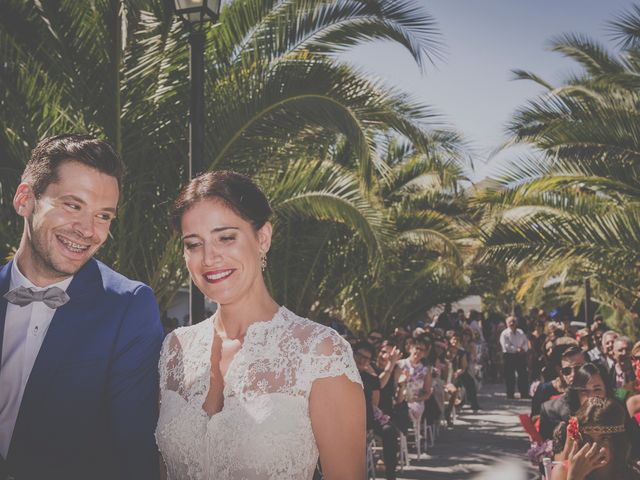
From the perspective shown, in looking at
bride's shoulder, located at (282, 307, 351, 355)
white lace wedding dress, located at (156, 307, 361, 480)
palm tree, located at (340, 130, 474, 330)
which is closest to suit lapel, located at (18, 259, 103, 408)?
white lace wedding dress, located at (156, 307, 361, 480)

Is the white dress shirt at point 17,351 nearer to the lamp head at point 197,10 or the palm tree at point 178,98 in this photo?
the lamp head at point 197,10

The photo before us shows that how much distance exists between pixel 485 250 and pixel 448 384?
5.01 meters

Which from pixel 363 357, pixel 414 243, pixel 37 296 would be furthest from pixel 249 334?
pixel 414 243

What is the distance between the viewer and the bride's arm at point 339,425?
93.6 inches

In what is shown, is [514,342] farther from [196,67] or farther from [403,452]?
[196,67]

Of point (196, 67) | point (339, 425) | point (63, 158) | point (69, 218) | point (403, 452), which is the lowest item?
point (403, 452)

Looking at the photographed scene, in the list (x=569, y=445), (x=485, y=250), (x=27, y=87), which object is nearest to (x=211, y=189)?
(x=569, y=445)

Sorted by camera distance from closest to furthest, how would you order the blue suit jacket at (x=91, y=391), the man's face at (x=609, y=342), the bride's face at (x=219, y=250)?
1. the blue suit jacket at (x=91, y=391)
2. the bride's face at (x=219, y=250)
3. the man's face at (x=609, y=342)

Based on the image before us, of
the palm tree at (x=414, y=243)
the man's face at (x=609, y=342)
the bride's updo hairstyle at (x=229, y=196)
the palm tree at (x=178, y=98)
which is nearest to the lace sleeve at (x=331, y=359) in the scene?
the bride's updo hairstyle at (x=229, y=196)

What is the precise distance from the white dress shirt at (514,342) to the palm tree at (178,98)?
1045 centimetres

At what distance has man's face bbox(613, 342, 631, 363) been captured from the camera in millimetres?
10750

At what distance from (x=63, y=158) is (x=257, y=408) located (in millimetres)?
1050

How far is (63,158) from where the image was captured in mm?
2512

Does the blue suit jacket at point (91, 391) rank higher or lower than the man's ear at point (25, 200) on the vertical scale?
lower
